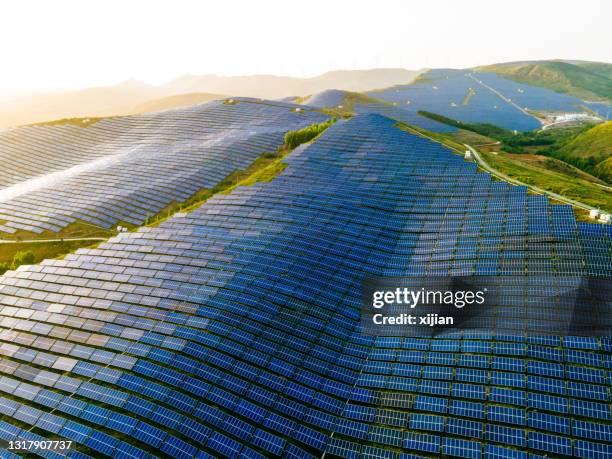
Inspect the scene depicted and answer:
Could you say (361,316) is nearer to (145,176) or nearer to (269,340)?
(269,340)

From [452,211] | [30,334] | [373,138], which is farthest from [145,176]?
[452,211]

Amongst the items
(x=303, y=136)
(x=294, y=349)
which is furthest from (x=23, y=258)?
(x=303, y=136)

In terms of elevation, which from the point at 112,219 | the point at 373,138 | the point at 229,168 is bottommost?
the point at 112,219

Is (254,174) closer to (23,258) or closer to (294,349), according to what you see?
(23,258)

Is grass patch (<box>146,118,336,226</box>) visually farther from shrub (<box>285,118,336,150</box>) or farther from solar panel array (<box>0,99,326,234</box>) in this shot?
solar panel array (<box>0,99,326,234</box>)

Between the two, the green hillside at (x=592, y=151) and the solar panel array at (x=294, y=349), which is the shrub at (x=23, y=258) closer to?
the solar panel array at (x=294, y=349)

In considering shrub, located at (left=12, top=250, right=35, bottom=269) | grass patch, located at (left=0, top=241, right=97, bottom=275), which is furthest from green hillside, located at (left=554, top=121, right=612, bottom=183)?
shrub, located at (left=12, top=250, right=35, bottom=269)

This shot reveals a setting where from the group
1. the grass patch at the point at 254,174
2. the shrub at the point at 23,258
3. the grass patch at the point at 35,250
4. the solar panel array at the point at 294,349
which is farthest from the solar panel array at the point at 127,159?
the solar panel array at the point at 294,349
